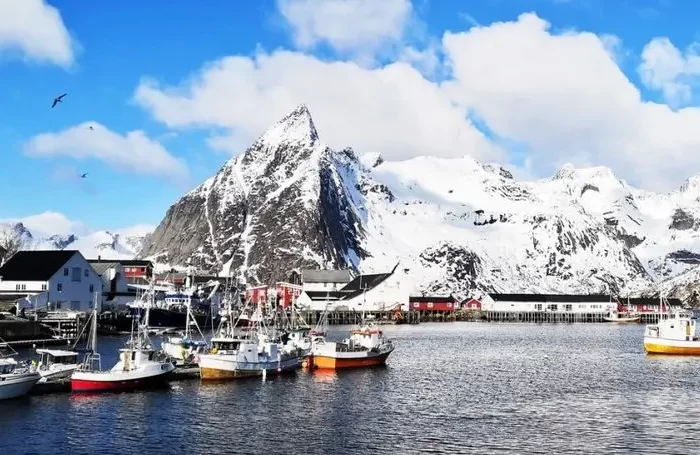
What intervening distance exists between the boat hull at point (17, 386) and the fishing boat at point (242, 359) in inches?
578

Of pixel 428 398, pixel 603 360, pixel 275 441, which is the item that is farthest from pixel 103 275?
pixel 275 441

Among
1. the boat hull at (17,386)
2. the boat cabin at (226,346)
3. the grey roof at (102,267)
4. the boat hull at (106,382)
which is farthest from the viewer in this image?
the grey roof at (102,267)

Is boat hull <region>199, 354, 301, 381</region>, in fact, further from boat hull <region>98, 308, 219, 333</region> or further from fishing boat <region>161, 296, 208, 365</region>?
boat hull <region>98, 308, 219, 333</region>

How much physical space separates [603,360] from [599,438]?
48.3m

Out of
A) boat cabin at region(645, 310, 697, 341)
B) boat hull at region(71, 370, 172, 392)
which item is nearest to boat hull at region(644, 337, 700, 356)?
boat cabin at region(645, 310, 697, 341)

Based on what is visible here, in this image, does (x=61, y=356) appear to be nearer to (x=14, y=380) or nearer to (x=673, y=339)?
(x=14, y=380)

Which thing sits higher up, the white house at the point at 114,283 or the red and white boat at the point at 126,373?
the white house at the point at 114,283

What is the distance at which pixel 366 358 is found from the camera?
265 ft

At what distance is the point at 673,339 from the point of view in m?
97.4

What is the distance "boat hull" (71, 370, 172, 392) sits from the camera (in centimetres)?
5688

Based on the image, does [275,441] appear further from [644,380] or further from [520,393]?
[644,380]

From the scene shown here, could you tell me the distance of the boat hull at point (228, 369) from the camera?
216 ft

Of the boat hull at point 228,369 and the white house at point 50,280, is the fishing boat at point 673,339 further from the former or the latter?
the white house at point 50,280

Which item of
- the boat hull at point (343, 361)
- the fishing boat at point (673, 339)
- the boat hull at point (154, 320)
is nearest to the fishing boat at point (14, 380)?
the boat hull at point (343, 361)
